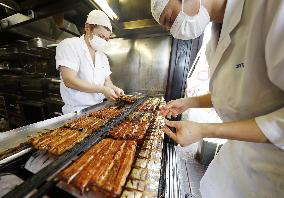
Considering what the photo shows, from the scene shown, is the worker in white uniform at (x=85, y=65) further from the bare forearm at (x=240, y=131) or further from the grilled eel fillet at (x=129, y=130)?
the bare forearm at (x=240, y=131)

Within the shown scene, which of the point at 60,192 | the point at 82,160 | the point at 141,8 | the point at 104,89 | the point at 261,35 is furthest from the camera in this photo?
the point at 141,8

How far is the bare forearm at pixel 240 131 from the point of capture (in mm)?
1192

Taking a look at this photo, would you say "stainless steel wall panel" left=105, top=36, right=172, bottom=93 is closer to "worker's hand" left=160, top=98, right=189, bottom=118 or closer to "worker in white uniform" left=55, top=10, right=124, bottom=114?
"worker in white uniform" left=55, top=10, right=124, bottom=114

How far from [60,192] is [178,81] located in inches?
198

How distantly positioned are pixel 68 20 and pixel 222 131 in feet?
20.3

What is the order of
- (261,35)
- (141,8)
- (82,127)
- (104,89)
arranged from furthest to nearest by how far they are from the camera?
(141,8)
(104,89)
(82,127)
(261,35)

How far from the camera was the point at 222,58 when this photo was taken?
1.66 meters

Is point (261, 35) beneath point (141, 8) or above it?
beneath

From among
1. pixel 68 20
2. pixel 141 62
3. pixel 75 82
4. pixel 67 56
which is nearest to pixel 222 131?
pixel 75 82

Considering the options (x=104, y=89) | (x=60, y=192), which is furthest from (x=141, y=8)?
(x=60, y=192)

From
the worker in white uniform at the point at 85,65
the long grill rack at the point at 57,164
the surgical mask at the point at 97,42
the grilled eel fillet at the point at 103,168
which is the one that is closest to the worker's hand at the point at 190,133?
the grilled eel fillet at the point at 103,168

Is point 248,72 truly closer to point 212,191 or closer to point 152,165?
point 152,165

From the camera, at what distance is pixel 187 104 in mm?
2418

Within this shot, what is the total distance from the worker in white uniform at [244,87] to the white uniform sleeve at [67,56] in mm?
1886
